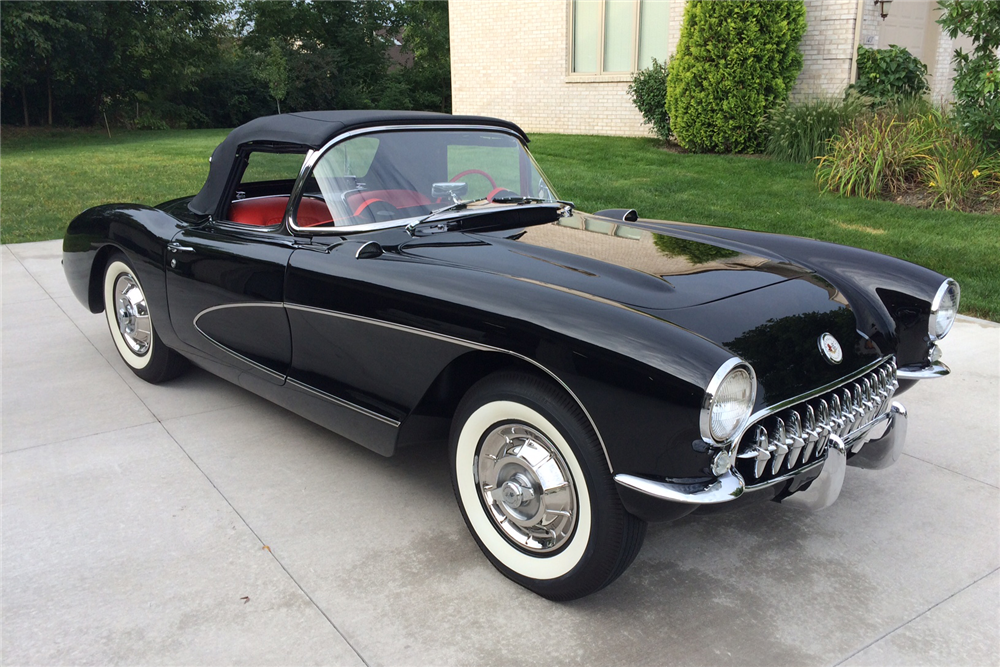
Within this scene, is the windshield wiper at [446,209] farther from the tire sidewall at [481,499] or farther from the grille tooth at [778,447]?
the grille tooth at [778,447]

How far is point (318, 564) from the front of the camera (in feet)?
9.02

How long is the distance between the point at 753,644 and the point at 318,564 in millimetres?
1458

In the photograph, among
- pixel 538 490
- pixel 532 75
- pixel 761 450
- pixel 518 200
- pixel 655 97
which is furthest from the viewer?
pixel 532 75

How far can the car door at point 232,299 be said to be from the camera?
3.32 m

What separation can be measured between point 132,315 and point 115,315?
24cm

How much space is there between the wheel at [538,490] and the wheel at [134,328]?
233cm

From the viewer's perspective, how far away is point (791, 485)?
2420 millimetres

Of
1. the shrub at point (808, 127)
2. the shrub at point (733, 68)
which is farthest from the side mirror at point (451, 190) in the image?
the shrub at point (733, 68)

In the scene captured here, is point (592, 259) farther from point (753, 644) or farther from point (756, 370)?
point (753, 644)

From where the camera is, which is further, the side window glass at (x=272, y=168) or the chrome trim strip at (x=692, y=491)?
the side window glass at (x=272, y=168)

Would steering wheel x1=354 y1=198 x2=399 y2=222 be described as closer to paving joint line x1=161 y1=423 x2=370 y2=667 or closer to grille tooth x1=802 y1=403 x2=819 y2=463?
paving joint line x1=161 y1=423 x2=370 y2=667

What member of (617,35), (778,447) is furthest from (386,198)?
(617,35)

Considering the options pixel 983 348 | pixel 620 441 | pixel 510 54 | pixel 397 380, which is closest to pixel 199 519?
pixel 397 380

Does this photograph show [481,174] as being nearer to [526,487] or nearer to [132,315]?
[526,487]
